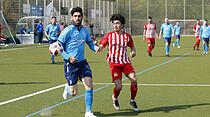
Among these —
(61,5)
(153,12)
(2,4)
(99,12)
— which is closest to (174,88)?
(2,4)

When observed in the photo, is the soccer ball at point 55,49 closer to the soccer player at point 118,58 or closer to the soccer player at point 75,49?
the soccer player at point 75,49

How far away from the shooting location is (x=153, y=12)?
7850 centimetres

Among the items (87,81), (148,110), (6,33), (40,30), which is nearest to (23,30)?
(40,30)

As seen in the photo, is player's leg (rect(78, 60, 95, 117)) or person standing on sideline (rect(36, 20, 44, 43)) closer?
player's leg (rect(78, 60, 95, 117))

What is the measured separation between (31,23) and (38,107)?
103 feet

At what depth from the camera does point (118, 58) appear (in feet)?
26.0

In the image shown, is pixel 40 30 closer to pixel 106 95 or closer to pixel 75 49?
pixel 106 95

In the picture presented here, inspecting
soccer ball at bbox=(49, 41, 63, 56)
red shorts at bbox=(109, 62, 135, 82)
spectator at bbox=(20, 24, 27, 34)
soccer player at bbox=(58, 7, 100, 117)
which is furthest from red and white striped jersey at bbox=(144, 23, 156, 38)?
spectator at bbox=(20, 24, 27, 34)

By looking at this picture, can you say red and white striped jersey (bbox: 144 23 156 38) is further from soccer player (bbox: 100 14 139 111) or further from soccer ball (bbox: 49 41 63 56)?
soccer ball (bbox: 49 41 63 56)

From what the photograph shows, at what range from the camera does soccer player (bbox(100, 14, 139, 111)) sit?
782cm

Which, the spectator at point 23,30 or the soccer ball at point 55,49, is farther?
the spectator at point 23,30

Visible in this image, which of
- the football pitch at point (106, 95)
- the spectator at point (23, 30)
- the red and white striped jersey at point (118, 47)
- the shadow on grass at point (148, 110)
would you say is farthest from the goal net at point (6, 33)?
the shadow on grass at point (148, 110)

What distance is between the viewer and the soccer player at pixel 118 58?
782 cm

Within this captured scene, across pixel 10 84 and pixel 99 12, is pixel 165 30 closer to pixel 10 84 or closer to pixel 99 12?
pixel 10 84
